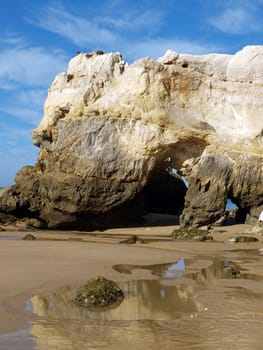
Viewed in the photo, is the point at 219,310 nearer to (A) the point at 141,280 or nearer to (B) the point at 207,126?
(A) the point at 141,280

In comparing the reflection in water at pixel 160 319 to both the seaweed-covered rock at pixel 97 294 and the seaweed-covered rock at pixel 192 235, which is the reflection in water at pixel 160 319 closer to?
the seaweed-covered rock at pixel 97 294

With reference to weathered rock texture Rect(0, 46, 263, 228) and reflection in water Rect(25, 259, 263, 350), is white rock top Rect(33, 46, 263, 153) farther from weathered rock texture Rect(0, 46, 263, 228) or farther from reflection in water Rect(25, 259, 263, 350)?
reflection in water Rect(25, 259, 263, 350)

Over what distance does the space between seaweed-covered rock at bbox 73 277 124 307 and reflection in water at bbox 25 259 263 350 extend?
0.14m

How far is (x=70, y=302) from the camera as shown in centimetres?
530

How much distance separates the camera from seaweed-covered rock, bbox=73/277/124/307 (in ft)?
17.2

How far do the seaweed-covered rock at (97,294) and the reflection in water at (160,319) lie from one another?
0.14 meters

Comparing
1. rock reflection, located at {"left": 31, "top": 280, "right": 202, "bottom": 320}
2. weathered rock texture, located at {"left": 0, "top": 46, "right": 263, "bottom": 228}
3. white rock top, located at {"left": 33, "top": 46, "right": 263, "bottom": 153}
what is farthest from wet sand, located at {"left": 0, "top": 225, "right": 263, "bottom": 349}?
white rock top, located at {"left": 33, "top": 46, "right": 263, "bottom": 153}

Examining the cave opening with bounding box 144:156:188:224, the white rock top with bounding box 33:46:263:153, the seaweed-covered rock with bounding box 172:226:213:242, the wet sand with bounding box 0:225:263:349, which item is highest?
the white rock top with bounding box 33:46:263:153

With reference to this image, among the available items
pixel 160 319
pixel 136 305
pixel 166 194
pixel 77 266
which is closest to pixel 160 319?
pixel 160 319

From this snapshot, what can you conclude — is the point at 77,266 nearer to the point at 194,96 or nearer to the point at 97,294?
the point at 97,294

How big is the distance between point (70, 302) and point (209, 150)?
550 inches

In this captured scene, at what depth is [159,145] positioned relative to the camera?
1831 centimetres

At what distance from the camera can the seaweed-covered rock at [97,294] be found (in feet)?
17.2

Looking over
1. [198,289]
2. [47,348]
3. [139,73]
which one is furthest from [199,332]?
[139,73]
